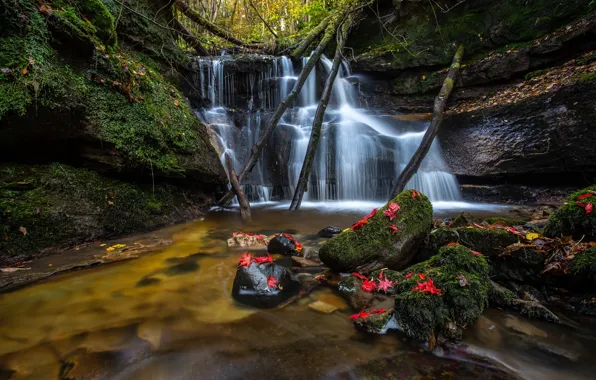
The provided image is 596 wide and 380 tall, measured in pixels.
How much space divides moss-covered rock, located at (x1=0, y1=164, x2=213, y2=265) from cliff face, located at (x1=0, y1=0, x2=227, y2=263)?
0.04 feet

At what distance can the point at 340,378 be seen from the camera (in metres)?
1.80

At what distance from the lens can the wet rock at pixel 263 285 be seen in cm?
281

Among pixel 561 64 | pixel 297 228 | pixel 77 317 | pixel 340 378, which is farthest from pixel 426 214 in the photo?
pixel 561 64

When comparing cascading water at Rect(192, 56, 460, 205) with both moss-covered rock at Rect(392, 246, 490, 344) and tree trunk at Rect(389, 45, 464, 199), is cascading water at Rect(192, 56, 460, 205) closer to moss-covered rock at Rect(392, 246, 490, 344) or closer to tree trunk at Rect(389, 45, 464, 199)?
tree trunk at Rect(389, 45, 464, 199)

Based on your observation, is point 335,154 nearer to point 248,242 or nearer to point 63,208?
point 248,242

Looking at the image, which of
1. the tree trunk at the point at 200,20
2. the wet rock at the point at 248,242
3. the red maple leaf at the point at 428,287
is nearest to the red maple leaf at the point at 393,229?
the red maple leaf at the point at 428,287

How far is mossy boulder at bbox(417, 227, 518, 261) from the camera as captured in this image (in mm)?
2836

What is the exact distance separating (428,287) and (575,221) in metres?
1.73

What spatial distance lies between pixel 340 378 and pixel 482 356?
101 centimetres

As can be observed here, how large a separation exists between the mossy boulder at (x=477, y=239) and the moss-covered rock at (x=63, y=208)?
15.9 feet

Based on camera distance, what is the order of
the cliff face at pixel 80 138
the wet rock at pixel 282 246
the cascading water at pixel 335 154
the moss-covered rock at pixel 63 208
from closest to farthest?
1. the moss-covered rock at pixel 63 208
2. the cliff face at pixel 80 138
3. the wet rock at pixel 282 246
4. the cascading water at pixel 335 154

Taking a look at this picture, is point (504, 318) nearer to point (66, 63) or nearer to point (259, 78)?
point (66, 63)

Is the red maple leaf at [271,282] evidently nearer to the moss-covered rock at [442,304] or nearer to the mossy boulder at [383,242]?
the mossy boulder at [383,242]

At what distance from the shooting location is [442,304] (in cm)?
213
